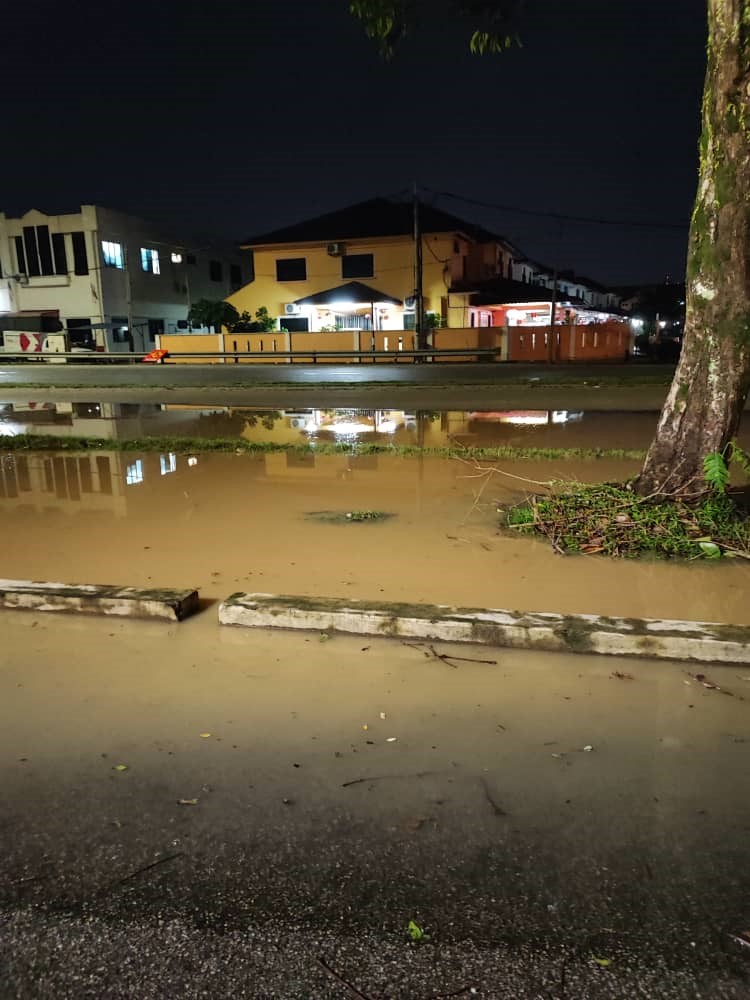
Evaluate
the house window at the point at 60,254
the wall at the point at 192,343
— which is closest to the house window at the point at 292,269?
the wall at the point at 192,343

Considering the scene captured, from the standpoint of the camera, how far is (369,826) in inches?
87.6

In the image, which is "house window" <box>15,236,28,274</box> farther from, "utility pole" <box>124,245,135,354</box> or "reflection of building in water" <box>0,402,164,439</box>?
"reflection of building in water" <box>0,402,164,439</box>

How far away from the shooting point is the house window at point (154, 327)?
4491 centimetres

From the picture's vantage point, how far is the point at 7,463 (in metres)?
8.52

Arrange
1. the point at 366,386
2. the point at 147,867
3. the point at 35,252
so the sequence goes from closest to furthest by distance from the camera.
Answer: the point at 147,867, the point at 366,386, the point at 35,252

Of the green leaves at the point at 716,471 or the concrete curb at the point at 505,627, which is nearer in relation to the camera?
the concrete curb at the point at 505,627

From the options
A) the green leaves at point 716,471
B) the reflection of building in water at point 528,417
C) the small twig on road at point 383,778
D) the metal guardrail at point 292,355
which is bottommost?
the small twig on road at point 383,778

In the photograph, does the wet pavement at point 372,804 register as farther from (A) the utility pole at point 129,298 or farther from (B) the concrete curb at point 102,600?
(A) the utility pole at point 129,298

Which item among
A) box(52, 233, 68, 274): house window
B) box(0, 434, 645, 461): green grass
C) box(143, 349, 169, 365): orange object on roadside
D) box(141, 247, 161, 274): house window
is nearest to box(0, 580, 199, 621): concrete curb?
box(0, 434, 645, 461): green grass

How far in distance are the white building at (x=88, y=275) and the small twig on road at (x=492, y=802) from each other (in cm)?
4270

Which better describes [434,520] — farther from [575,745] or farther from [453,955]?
[453,955]

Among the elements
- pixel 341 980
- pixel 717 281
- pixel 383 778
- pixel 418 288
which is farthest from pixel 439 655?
pixel 418 288

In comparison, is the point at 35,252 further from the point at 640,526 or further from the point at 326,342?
the point at 640,526

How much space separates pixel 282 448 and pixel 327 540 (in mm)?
4322
